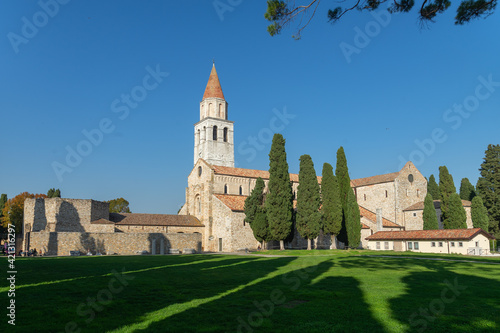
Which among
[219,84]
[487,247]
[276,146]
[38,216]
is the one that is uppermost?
[219,84]

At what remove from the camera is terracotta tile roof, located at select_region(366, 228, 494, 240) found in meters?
37.6

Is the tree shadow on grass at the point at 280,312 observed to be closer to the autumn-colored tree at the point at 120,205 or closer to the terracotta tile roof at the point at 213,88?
the terracotta tile roof at the point at 213,88

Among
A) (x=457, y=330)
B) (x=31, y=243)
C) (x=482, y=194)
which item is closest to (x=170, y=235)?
(x=31, y=243)

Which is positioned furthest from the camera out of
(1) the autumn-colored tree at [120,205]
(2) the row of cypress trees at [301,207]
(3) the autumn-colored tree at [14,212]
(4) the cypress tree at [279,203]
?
(1) the autumn-colored tree at [120,205]

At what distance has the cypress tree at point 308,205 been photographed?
130 ft

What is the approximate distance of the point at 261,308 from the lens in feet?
30.5

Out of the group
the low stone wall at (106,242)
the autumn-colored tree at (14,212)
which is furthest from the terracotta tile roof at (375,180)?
the autumn-colored tree at (14,212)

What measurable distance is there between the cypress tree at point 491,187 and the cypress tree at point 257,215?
2908cm

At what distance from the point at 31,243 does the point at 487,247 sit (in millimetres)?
43912

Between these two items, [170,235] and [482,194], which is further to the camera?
[482,194]

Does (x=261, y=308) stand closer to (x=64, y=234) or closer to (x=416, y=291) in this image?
(x=416, y=291)

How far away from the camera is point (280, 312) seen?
900 centimetres

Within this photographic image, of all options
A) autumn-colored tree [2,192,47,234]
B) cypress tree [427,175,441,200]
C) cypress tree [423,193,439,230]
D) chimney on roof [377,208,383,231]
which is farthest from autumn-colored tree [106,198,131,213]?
cypress tree [427,175,441,200]

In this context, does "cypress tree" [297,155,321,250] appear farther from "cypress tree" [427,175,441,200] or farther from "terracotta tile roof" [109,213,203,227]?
"cypress tree" [427,175,441,200]
